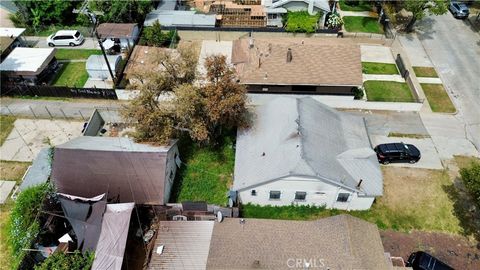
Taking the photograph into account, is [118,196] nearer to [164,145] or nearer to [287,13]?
[164,145]

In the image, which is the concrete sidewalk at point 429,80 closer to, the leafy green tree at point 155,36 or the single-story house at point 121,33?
the leafy green tree at point 155,36

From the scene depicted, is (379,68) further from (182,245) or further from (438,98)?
(182,245)

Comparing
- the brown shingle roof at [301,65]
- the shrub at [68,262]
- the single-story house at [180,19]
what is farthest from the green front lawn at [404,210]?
the single-story house at [180,19]

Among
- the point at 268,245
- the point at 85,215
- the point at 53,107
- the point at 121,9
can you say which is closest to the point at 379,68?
the point at 268,245

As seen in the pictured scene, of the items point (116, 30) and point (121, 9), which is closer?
point (116, 30)

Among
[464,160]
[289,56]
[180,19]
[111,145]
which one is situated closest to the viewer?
[111,145]

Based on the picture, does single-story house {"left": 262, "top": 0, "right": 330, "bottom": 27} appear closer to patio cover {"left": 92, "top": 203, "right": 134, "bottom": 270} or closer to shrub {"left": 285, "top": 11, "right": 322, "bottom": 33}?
shrub {"left": 285, "top": 11, "right": 322, "bottom": 33}

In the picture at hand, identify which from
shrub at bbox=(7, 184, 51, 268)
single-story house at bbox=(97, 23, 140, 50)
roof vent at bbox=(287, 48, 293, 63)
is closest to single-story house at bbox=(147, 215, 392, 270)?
shrub at bbox=(7, 184, 51, 268)
